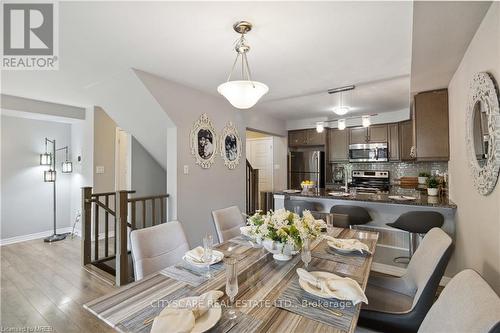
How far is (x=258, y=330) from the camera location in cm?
87

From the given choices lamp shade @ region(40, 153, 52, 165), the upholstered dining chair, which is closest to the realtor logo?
lamp shade @ region(40, 153, 52, 165)

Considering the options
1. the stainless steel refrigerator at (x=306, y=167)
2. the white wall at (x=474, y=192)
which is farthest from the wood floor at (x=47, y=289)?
the stainless steel refrigerator at (x=306, y=167)

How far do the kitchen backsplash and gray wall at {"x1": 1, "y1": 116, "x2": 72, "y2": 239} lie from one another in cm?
610

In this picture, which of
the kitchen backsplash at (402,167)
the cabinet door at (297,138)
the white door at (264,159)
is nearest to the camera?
the kitchen backsplash at (402,167)

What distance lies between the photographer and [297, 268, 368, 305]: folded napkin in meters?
1.04

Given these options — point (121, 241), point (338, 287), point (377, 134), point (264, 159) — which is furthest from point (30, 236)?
point (377, 134)

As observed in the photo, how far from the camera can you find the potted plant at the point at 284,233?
1.45 m

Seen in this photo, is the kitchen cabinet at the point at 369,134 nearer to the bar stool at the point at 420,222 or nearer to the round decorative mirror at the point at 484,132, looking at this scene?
the bar stool at the point at 420,222

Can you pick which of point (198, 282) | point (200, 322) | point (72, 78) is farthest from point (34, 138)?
point (200, 322)

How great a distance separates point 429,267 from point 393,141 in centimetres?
397

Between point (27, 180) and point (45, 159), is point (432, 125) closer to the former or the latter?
point (45, 159)

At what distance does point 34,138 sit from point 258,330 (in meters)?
5.53

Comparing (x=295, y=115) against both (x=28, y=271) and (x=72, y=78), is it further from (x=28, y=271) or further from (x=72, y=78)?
(x=28, y=271)

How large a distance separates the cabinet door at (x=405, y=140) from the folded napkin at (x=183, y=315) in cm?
477
